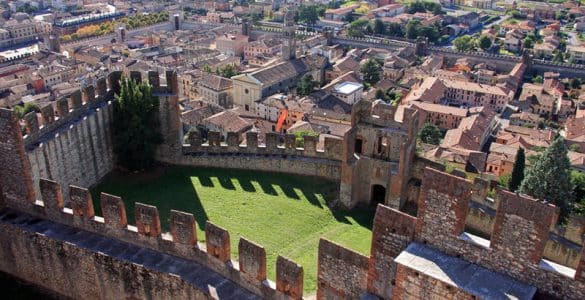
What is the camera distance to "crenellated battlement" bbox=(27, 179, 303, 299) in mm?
13945

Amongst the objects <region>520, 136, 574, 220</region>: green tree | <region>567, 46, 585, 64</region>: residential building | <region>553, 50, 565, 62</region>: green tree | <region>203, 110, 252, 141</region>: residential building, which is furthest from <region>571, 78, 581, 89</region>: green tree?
<region>520, 136, 574, 220</region>: green tree

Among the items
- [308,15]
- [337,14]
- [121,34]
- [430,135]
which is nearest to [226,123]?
[430,135]

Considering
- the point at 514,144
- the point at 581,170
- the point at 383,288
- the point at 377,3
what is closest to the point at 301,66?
the point at 514,144

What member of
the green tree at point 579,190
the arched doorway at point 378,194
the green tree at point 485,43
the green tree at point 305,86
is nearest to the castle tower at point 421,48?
the green tree at point 485,43

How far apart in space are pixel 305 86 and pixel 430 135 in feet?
70.9

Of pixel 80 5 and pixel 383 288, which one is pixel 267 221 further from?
pixel 80 5

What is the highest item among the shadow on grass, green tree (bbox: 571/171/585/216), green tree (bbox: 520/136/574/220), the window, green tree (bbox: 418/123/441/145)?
the window

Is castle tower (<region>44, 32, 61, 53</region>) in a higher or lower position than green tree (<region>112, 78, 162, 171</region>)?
lower

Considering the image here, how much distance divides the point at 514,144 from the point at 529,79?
132ft

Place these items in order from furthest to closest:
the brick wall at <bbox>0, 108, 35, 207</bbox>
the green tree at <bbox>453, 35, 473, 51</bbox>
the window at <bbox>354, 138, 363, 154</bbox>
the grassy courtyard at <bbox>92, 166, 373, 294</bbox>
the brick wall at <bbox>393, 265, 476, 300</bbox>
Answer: the green tree at <bbox>453, 35, 473, 51</bbox> < the window at <bbox>354, 138, 363, 154</bbox> < the grassy courtyard at <bbox>92, 166, 373, 294</bbox> < the brick wall at <bbox>0, 108, 35, 207</bbox> < the brick wall at <bbox>393, 265, 476, 300</bbox>

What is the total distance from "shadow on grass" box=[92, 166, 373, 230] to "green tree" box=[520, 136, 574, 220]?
454 inches

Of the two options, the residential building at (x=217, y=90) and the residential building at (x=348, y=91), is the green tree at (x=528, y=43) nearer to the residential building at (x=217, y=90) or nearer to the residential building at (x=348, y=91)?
the residential building at (x=348, y=91)

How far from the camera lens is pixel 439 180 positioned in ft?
35.7

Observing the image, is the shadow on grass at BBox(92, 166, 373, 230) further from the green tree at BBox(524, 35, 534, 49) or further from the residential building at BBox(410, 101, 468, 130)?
the green tree at BBox(524, 35, 534, 49)
